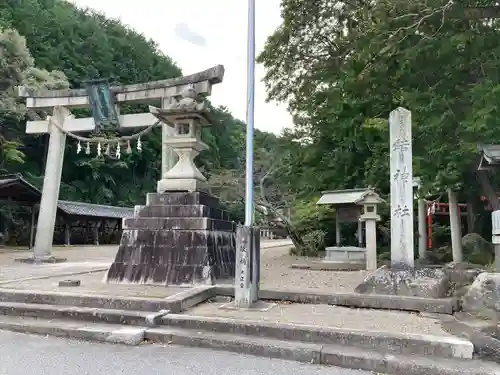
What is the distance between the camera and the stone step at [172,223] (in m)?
7.12

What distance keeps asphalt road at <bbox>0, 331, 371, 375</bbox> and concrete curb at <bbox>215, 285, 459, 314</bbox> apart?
1947 mm

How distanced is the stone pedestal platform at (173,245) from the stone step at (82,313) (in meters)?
1.75

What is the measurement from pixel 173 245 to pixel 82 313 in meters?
2.26

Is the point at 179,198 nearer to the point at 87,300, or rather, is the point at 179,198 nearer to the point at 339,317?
the point at 87,300

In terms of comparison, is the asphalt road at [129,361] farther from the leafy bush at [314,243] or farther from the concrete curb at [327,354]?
the leafy bush at [314,243]

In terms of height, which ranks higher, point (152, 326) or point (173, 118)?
point (173, 118)

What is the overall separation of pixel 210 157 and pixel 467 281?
98.8ft

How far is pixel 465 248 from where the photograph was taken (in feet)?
42.8

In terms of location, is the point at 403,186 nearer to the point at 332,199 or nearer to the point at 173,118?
the point at 173,118

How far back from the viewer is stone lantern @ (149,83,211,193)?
766cm

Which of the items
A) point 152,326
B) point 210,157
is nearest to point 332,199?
point 152,326

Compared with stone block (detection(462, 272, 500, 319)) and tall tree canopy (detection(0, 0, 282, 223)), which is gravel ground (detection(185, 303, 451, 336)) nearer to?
stone block (detection(462, 272, 500, 319))

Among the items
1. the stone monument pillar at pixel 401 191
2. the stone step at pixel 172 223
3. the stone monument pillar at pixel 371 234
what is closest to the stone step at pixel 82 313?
the stone step at pixel 172 223

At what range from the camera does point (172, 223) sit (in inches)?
285
